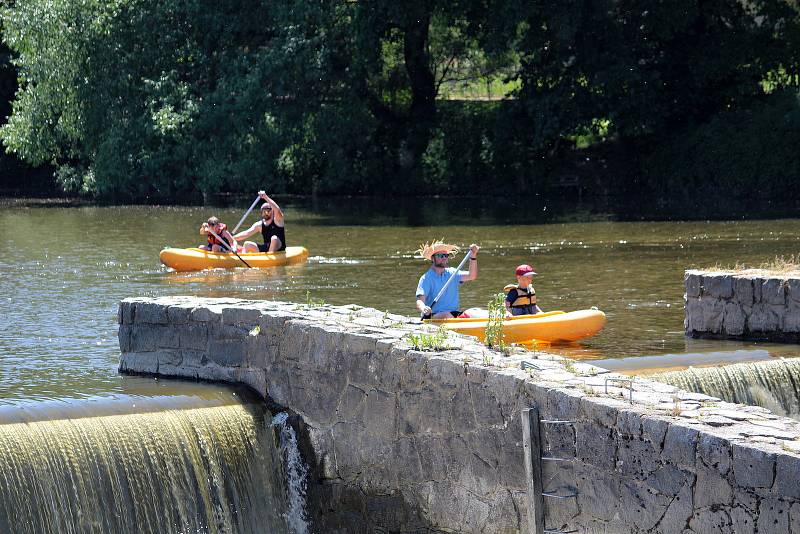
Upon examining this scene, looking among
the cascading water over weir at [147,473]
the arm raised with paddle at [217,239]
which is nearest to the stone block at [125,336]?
the cascading water over weir at [147,473]

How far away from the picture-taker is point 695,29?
32281 mm

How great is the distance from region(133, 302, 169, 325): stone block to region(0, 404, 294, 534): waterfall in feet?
4.77

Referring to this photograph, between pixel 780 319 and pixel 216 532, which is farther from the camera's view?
pixel 780 319

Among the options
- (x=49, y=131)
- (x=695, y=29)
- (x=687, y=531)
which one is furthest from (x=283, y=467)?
(x=49, y=131)

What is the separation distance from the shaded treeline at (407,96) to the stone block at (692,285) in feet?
→ 58.4

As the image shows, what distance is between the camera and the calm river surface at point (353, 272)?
12.5 m

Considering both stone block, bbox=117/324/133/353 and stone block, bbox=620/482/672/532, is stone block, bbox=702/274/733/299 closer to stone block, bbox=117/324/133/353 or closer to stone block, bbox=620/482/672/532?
stone block, bbox=117/324/133/353

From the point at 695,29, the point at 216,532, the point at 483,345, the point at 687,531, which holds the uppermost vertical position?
the point at 695,29

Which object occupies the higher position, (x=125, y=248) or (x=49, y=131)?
(x=49, y=131)

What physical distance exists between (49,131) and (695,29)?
1780 centimetres

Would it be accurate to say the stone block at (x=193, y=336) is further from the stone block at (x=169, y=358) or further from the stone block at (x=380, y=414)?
the stone block at (x=380, y=414)

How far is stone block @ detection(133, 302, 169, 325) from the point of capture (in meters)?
10.9

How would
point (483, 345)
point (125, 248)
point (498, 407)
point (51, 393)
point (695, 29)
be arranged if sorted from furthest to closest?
point (695, 29), point (125, 248), point (51, 393), point (483, 345), point (498, 407)

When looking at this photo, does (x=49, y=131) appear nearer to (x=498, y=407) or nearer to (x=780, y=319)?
(x=780, y=319)
